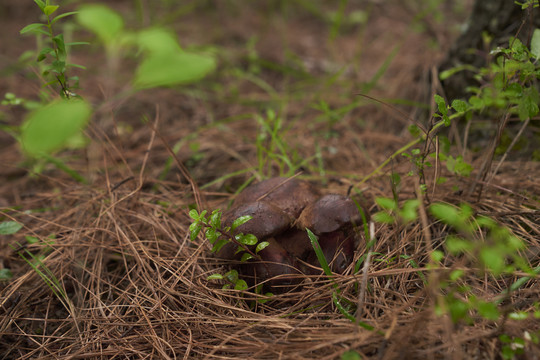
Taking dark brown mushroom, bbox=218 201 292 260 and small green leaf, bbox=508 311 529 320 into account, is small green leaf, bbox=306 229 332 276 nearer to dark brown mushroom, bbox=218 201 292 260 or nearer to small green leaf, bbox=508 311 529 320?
dark brown mushroom, bbox=218 201 292 260

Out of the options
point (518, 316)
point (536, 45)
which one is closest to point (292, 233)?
point (518, 316)

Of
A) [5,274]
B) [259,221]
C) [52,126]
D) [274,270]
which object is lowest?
[5,274]

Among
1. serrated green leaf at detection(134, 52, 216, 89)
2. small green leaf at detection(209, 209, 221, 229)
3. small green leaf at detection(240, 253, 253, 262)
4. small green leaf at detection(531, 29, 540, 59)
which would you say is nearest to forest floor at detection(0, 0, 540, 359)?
small green leaf at detection(240, 253, 253, 262)

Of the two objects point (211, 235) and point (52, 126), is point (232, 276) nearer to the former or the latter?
point (211, 235)

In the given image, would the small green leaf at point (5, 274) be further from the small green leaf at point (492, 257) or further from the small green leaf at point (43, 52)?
the small green leaf at point (492, 257)

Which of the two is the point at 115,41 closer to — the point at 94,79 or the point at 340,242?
the point at 340,242
